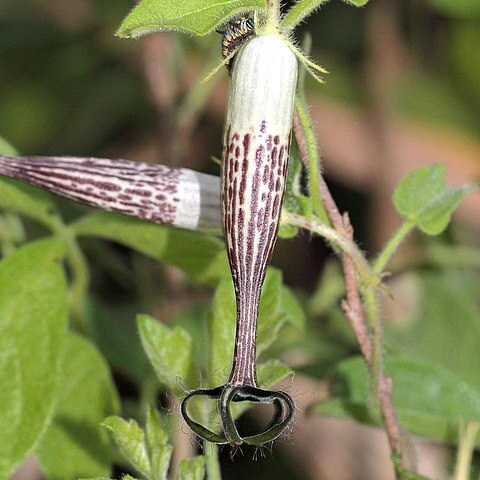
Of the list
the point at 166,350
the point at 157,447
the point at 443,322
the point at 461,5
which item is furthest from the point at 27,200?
the point at 461,5

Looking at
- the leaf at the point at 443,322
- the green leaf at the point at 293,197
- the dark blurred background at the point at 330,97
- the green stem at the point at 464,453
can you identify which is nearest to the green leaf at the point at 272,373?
the green leaf at the point at 293,197

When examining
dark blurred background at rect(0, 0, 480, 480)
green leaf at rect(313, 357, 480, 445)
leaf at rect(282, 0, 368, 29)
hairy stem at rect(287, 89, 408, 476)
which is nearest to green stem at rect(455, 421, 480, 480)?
hairy stem at rect(287, 89, 408, 476)

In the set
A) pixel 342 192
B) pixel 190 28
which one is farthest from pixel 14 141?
pixel 190 28

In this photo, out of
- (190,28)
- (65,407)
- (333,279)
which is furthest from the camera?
(333,279)

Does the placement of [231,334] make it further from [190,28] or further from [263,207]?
[190,28]

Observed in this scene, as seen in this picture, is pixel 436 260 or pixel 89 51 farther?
pixel 89 51

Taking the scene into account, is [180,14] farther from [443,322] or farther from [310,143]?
[443,322]

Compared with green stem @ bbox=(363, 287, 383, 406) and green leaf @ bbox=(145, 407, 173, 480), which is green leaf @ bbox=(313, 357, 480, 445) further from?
green leaf @ bbox=(145, 407, 173, 480)
